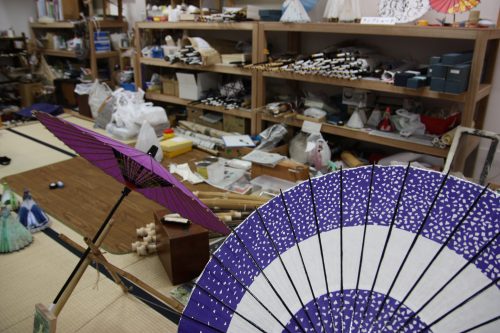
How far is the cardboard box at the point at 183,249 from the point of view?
5.56ft

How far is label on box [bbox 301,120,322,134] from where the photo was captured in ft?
9.76

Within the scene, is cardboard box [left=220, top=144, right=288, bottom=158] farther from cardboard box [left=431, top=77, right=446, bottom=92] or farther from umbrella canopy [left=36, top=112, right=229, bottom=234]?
umbrella canopy [left=36, top=112, right=229, bottom=234]

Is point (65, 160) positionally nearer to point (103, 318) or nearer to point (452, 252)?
point (103, 318)

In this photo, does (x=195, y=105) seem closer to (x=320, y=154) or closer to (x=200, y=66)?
(x=200, y=66)

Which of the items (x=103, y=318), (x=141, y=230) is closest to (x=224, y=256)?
(x=103, y=318)

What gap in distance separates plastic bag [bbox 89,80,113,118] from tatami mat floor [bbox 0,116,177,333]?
2.51 m

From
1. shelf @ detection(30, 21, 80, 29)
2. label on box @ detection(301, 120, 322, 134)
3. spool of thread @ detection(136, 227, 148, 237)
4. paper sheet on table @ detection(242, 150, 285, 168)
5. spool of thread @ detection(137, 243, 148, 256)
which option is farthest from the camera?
shelf @ detection(30, 21, 80, 29)

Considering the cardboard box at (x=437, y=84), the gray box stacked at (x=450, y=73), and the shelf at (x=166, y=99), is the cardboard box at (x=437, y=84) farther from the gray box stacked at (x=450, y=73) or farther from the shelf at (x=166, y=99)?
the shelf at (x=166, y=99)

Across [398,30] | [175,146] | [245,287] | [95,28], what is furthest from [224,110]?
[245,287]

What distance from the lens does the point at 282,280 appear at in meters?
0.71

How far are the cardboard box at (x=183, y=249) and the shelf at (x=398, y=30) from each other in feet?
5.73

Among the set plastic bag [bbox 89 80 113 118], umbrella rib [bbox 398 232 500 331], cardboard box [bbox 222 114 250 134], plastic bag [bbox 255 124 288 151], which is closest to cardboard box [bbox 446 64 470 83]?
plastic bag [bbox 255 124 288 151]

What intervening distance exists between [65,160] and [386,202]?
3.17 metres

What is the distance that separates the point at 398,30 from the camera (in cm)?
243
